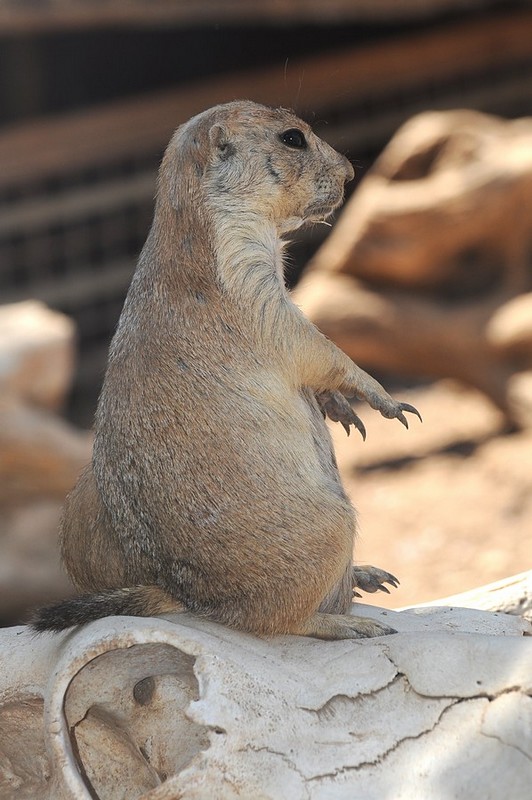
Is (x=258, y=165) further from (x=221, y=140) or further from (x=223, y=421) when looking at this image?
(x=223, y=421)

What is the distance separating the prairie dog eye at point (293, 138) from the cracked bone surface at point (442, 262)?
14.8ft

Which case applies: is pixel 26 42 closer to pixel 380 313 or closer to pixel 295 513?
pixel 380 313

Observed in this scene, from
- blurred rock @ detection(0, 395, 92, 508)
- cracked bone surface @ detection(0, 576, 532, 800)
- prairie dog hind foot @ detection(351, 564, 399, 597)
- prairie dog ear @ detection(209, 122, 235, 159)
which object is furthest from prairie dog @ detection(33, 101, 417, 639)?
blurred rock @ detection(0, 395, 92, 508)

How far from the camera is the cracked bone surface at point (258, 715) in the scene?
249 centimetres

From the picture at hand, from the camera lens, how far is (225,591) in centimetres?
281

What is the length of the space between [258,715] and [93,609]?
48 centimetres

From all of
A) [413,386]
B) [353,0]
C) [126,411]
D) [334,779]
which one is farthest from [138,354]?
[413,386]

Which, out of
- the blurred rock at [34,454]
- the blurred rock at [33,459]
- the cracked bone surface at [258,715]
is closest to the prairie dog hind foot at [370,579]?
the cracked bone surface at [258,715]

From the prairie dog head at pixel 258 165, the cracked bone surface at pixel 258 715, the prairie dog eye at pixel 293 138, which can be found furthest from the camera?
the prairie dog eye at pixel 293 138

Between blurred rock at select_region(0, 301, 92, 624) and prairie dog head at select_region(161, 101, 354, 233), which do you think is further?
blurred rock at select_region(0, 301, 92, 624)

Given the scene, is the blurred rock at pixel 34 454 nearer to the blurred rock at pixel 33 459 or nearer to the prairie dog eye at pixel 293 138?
the blurred rock at pixel 33 459

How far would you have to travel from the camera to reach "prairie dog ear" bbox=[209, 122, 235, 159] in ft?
10.3

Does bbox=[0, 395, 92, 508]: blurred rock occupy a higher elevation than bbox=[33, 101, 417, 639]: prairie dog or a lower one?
lower

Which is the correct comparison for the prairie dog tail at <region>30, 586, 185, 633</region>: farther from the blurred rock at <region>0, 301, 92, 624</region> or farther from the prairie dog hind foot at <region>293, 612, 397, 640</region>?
the blurred rock at <region>0, 301, 92, 624</region>
